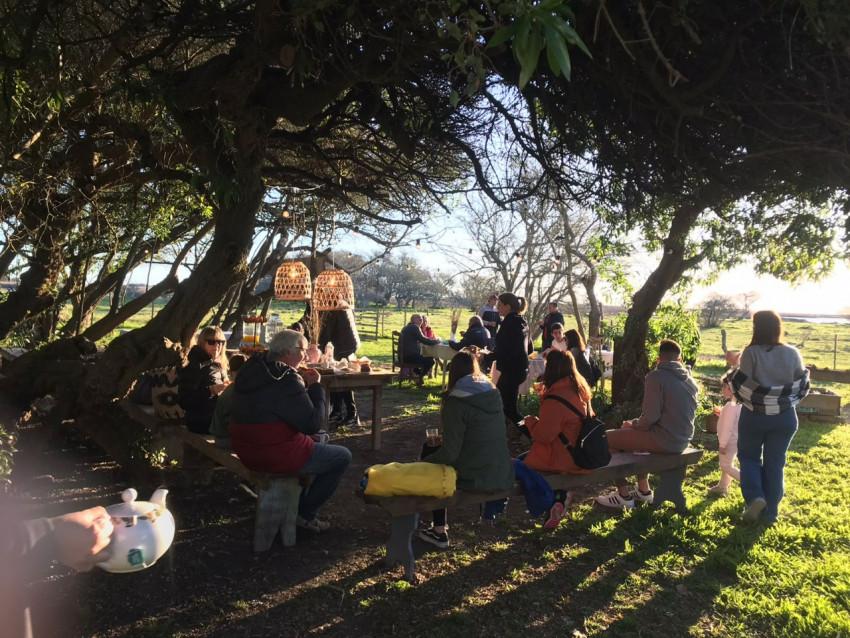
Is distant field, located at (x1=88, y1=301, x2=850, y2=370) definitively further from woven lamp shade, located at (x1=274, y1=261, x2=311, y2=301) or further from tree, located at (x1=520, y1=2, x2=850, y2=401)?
tree, located at (x1=520, y1=2, x2=850, y2=401)

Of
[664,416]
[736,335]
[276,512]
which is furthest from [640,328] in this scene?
[736,335]

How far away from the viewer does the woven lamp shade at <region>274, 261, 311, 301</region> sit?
27.4 feet

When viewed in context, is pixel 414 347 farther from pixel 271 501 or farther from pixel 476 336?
pixel 271 501

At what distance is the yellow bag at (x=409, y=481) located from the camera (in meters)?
3.45

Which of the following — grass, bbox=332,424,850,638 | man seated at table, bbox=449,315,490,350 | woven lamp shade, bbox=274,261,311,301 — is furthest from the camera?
man seated at table, bbox=449,315,490,350

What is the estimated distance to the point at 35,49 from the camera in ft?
10.1

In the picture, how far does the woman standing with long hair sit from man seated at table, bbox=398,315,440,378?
24.5 ft

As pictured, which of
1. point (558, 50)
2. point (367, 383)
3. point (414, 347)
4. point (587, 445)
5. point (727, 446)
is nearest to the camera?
point (558, 50)

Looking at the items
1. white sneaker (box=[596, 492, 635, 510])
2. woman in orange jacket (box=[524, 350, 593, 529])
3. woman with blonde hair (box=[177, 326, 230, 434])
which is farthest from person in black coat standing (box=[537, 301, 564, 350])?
woman with blonde hair (box=[177, 326, 230, 434])

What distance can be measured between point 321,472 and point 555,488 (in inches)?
62.9

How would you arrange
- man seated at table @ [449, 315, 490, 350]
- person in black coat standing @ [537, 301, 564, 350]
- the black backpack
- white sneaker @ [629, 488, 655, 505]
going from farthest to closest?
person in black coat standing @ [537, 301, 564, 350]
man seated at table @ [449, 315, 490, 350]
white sneaker @ [629, 488, 655, 505]
the black backpack

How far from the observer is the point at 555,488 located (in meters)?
4.05

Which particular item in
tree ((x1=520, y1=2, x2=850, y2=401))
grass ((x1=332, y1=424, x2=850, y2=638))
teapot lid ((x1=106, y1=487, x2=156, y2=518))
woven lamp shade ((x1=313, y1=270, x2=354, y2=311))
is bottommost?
grass ((x1=332, y1=424, x2=850, y2=638))

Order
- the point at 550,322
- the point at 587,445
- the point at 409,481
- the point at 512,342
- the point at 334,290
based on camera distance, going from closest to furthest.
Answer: the point at 409,481
the point at 587,445
the point at 512,342
the point at 334,290
the point at 550,322
